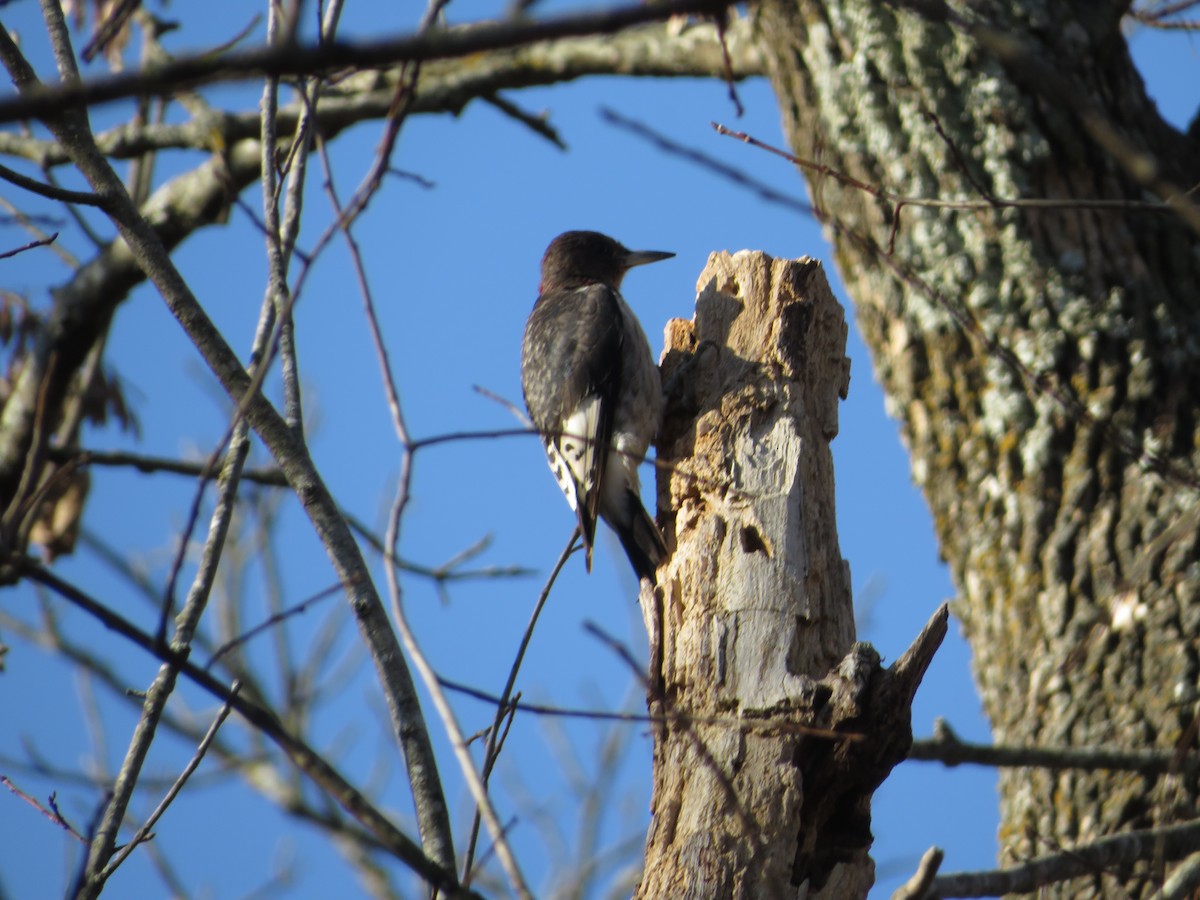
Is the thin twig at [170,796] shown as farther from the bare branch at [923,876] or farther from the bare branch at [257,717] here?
the bare branch at [923,876]

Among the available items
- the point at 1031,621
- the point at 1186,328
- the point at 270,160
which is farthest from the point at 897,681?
the point at 1186,328

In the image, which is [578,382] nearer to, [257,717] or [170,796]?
Answer: [170,796]

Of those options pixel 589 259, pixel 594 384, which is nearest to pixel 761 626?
pixel 594 384

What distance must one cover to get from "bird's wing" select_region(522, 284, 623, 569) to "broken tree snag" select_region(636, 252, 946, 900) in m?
0.36

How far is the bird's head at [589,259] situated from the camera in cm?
565

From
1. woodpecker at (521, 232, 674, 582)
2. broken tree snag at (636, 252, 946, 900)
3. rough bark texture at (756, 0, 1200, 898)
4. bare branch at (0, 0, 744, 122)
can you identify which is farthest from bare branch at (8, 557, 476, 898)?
rough bark texture at (756, 0, 1200, 898)

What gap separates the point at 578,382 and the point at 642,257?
108cm

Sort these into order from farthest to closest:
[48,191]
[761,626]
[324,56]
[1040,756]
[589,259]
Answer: [589,259] < [1040,756] < [761,626] < [48,191] < [324,56]

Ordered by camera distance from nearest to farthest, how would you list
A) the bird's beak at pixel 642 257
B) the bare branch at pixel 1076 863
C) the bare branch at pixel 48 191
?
the bare branch at pixel 48 191 < the bare branch at pixel 1076 863 < the bird's beak at pixel 642 257

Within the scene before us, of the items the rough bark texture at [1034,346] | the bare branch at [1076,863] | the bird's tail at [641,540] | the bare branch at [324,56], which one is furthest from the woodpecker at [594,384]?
the bare branch at [324,56]

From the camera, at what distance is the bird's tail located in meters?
3.87

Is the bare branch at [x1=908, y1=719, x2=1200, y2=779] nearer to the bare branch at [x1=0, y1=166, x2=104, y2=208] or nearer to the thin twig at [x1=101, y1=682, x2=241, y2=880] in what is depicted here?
the thin twig at [x1=101, y1=682, x2=241, y2=880]

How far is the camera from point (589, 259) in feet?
18.7

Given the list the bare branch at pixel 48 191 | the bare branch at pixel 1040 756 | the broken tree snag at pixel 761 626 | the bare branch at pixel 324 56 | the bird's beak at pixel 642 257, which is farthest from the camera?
the bird's beak at pixel 642 257
